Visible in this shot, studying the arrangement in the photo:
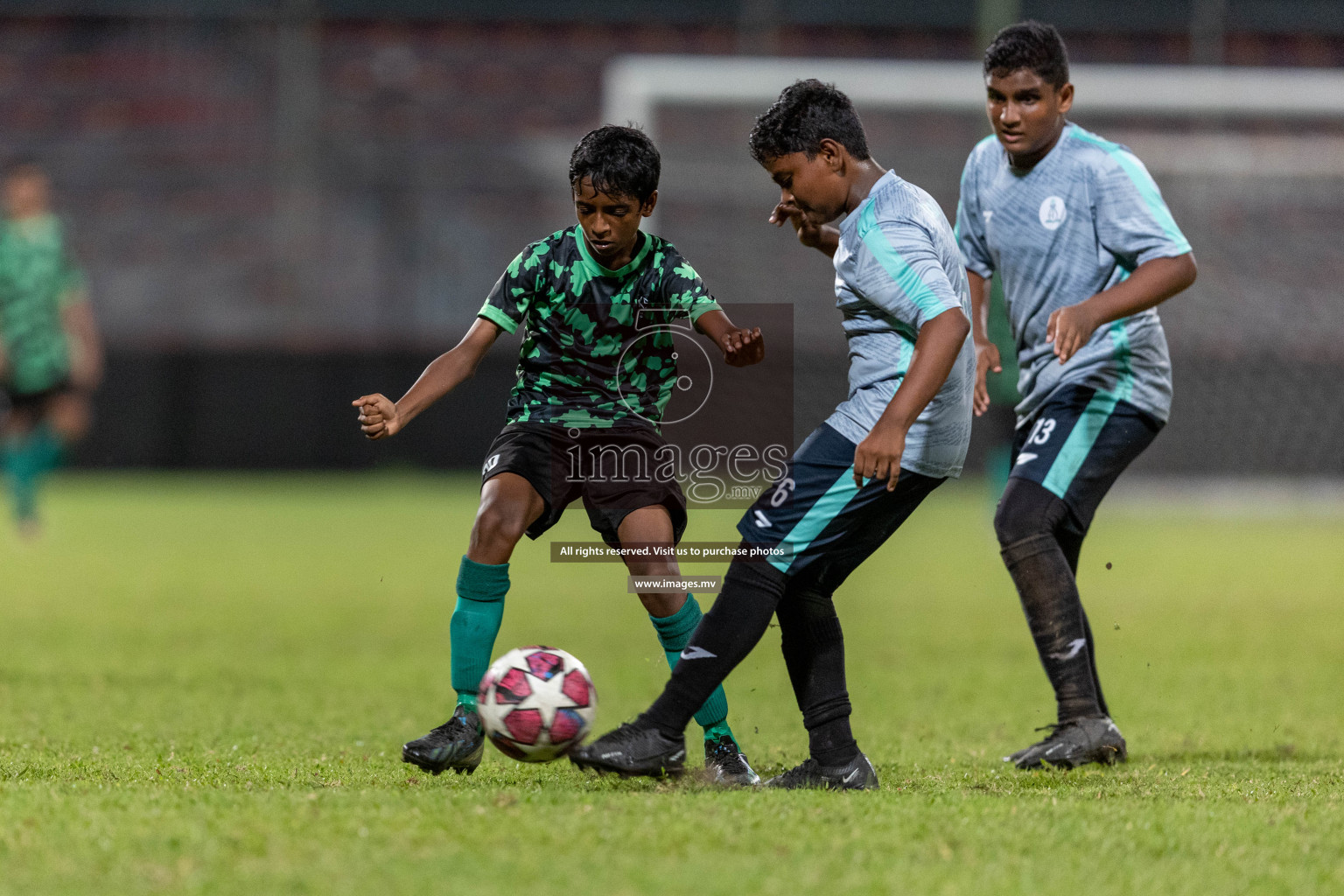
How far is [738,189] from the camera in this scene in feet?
50.0

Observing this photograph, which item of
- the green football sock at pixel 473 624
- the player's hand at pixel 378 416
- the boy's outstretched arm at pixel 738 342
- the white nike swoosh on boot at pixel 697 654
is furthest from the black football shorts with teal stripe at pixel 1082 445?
the player's hand at pixel 378 416

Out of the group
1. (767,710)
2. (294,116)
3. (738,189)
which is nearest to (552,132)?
(294,116)

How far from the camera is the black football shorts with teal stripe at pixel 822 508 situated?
11.4ft

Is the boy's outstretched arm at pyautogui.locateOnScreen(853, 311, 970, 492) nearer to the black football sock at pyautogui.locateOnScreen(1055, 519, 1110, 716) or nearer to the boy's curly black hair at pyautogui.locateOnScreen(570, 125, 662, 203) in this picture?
the boy's curly black hair at pyautogui.locateOnScreen(570, 125, 662, 203)

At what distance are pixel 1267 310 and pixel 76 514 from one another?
1145 centimetres

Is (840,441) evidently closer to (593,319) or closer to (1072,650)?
(593,319)

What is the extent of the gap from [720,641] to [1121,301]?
1297mm

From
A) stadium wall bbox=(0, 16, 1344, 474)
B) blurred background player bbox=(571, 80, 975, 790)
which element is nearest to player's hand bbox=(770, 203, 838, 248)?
blurred background player bbox=(571, 80, 975, 790)

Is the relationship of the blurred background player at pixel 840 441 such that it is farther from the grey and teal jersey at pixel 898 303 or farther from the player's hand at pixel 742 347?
the player's hand at pixel 742 347

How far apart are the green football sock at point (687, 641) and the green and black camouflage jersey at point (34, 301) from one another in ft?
29.9

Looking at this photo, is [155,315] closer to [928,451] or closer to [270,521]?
[270,521]

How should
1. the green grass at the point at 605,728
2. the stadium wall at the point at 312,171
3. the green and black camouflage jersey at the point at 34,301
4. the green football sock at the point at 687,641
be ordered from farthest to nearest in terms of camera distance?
the stadium wall at the point at 312,171, the green and black camouflage jersey at the point at 34,301, the green football sock at the point at 687,641, the green grass at the point at 605,728

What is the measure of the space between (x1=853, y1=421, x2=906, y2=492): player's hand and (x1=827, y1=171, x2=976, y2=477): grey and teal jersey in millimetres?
173

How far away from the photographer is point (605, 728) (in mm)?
4773
